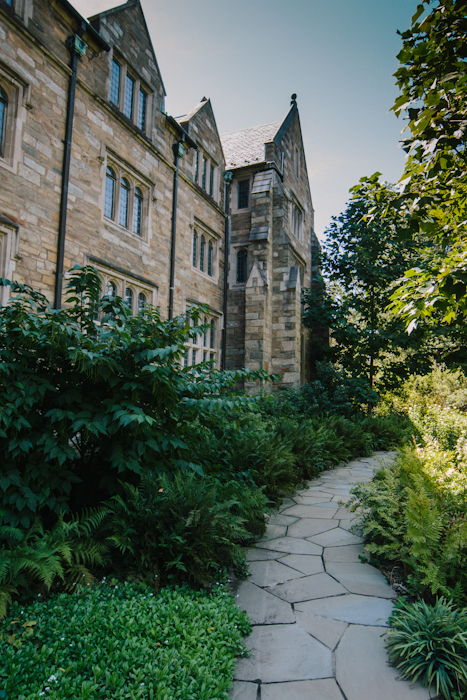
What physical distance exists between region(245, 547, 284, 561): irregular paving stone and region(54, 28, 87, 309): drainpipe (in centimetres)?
538

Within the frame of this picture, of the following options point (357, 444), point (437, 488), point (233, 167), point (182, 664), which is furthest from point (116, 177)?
point (182, 664)

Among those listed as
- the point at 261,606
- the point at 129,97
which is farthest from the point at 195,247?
the point at 261,606

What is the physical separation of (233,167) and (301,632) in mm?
14981

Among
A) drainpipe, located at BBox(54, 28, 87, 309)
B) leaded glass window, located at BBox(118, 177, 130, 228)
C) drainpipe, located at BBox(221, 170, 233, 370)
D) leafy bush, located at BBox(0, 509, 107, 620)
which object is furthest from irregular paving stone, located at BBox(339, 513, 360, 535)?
drainpipe, located at BBox(221, 170, 233, 370)

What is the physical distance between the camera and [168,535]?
10.1ft

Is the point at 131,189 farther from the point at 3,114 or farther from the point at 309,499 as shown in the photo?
the point at 309,499

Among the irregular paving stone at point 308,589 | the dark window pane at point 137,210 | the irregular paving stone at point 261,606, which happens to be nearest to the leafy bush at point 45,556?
the irregular paving stone at point 261,606

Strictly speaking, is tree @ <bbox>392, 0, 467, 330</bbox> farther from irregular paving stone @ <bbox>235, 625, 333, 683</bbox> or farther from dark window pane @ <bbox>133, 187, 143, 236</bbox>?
dark window pane @ <bbox>133, 187, 143, 236</bbox>

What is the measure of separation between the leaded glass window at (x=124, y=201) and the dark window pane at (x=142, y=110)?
168cm

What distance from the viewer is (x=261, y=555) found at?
3.84 metres

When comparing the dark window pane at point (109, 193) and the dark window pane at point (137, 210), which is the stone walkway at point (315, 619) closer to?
the dark window pane at point (109, 193)

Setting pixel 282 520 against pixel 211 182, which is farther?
pixel 211 182

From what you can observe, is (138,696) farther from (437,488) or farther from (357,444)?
(357,444)

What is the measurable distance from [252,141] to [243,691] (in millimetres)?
17440
